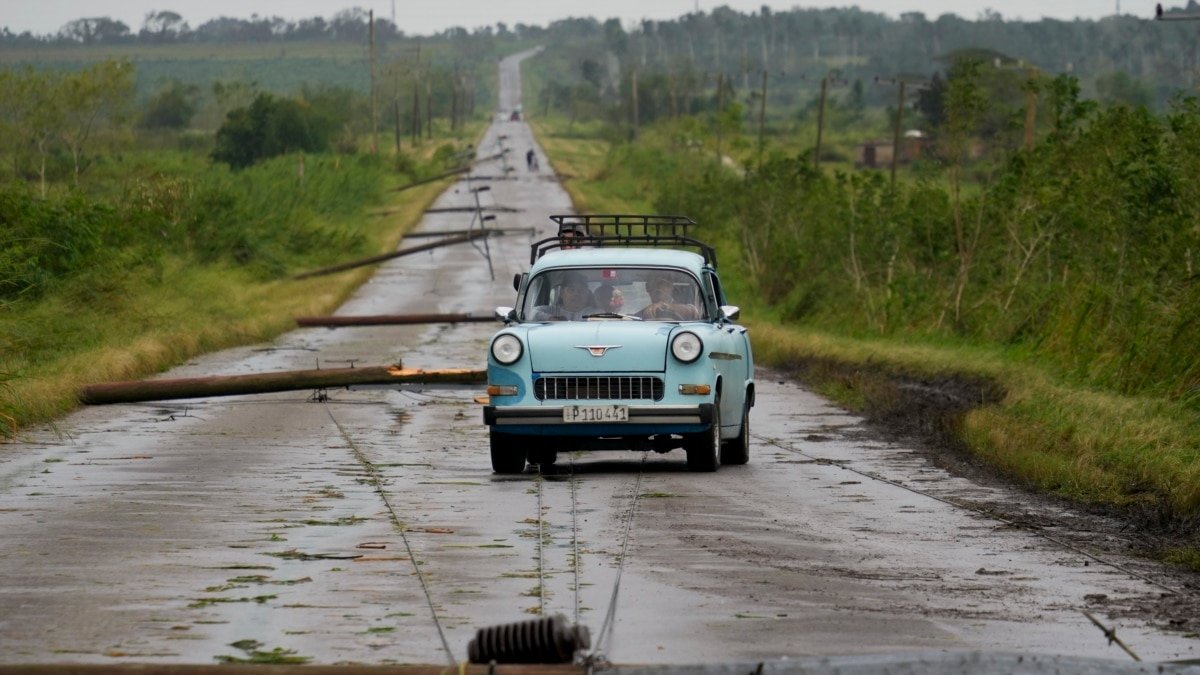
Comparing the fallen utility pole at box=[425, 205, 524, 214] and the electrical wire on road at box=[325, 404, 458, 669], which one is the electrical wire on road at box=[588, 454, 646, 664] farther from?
Result: the fallen utility pole at box=[425, 205, 524, 214]

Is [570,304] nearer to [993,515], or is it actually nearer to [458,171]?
[993,515]

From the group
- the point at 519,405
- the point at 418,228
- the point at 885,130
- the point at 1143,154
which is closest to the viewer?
the point at 519,405

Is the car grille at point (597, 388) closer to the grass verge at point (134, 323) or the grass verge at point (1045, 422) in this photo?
the grass verge at point (1045, 422)

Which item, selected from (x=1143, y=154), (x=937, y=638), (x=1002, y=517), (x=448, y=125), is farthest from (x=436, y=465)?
(x=448, y=125)

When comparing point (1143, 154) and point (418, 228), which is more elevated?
point (1143, 154)

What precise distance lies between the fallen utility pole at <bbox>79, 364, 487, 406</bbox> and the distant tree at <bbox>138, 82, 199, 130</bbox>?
129 m

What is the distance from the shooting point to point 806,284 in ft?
125

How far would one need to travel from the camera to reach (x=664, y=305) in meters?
16.0

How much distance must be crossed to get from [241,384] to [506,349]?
276 inches

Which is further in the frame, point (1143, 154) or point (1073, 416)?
point (1143, 154)

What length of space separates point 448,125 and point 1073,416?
600 feet

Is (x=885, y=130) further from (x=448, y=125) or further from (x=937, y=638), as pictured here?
(x=937, y=638)

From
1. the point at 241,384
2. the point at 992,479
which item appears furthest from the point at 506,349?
the point at 241,384

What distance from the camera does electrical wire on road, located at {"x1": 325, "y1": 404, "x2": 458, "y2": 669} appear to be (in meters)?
7.76
